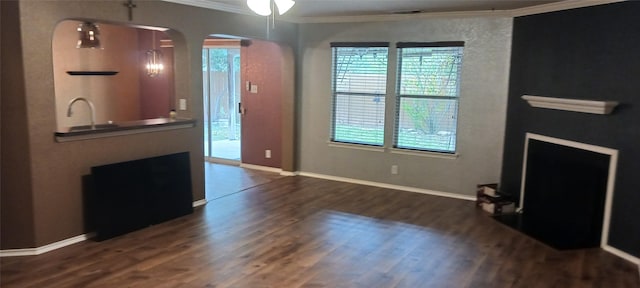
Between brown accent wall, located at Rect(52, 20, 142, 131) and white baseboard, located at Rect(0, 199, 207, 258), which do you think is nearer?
white baseboard, located at Rect(0, 199, 207, 258)

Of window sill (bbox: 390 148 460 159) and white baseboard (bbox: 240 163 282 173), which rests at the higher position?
window sill (bbox: 390 148 460 159)

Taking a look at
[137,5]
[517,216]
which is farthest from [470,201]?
[137,5]

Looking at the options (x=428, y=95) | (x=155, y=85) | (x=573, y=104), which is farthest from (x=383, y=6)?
(x=155, y=85)

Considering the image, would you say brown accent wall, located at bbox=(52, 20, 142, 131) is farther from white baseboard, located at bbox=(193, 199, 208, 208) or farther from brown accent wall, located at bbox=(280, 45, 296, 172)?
brown accent wall, located at bbox=(280, 45, 296, 172)

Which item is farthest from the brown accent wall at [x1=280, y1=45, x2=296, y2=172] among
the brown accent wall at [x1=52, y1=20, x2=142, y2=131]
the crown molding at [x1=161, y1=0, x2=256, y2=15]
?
the brown accent wall at [x1=52, y1=20, x2=142, y2=131]

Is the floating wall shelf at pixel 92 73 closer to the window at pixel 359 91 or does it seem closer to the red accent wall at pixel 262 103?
the red accent wall at pixel 262 103

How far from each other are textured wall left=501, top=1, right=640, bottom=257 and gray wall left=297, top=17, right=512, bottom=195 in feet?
0.77

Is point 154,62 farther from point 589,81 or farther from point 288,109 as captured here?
point 589,81

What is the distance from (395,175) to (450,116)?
1105 millimetres

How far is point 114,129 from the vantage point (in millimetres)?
4418

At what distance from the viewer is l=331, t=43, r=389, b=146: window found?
252 inches

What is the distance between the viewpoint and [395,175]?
6.48m

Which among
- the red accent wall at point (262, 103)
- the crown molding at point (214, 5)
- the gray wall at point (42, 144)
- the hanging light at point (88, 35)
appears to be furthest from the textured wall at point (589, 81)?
the hanging light at point (88, 35)

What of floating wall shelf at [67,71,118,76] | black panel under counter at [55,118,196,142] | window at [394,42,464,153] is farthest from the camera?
floating wall shelf at [67,71,118,76]
